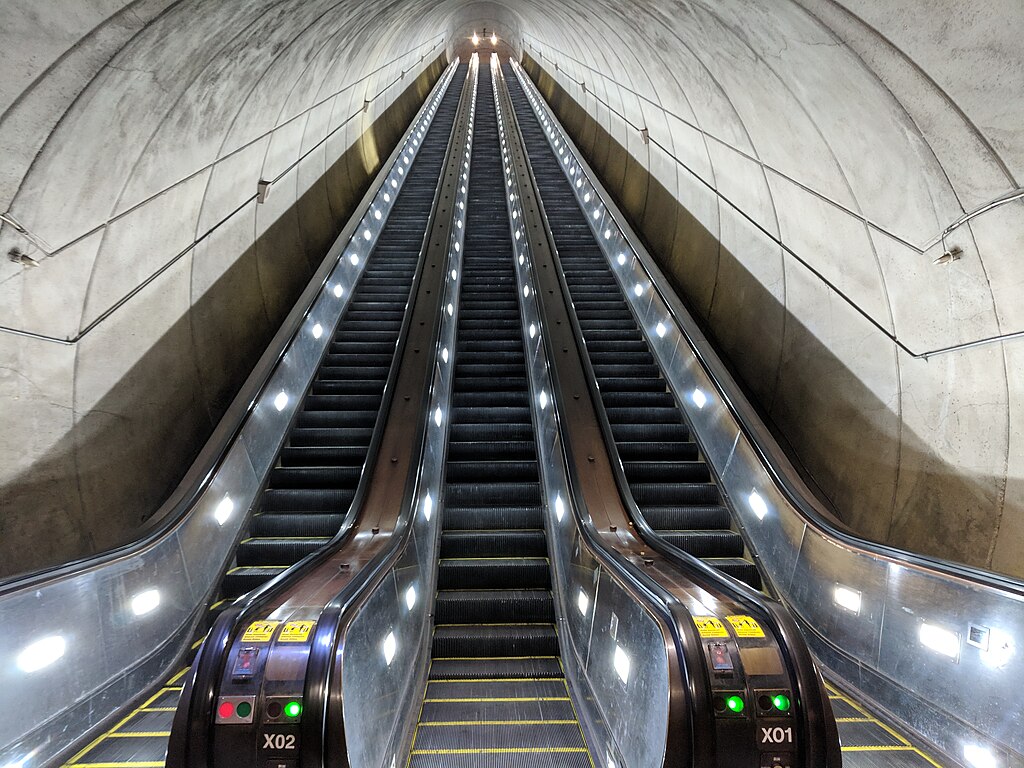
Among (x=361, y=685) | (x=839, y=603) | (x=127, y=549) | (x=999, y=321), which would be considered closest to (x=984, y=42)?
(x=999, y=321)

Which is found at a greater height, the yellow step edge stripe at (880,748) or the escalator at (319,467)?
the escalator at (319,467)

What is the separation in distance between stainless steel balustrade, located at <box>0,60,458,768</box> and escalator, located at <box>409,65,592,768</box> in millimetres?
1496

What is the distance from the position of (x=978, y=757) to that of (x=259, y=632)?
302cm

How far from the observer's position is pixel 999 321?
3.14 m

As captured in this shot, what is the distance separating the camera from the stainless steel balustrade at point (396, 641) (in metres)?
2.35

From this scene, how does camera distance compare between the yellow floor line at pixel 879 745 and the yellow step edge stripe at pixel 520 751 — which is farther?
the yellow step edge stripe at pixel 520 751

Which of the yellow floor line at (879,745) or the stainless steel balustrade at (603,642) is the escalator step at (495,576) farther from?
the yellow floor line at (879,745)

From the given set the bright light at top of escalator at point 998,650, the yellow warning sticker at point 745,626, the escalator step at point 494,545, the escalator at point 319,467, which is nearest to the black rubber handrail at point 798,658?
the yellow warning sticker at point 745,626

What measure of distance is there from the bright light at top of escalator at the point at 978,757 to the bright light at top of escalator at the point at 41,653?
4.00 m

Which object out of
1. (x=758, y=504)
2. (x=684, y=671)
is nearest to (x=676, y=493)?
(x=758, y=504)

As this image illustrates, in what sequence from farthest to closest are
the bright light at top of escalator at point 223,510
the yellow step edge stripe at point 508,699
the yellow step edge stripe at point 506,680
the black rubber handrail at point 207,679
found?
the bright light at top of escalator at point 223,510, the yellow step edge stripe at point 506,680, the yellow step edge stripe at point 508,699, the black rubber handrail at point 207,679

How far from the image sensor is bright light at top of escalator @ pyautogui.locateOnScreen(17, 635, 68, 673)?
2467 millimetres

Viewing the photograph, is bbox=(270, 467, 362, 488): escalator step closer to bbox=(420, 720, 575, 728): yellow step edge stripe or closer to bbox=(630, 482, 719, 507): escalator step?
bbox=(420, 720, 575, 728): yellow step edge stripe

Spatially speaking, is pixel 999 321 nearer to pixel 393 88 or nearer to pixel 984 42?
pixel 984 42
